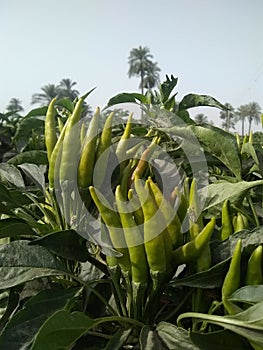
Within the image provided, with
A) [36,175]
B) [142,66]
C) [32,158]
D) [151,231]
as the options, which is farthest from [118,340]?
[142,66]

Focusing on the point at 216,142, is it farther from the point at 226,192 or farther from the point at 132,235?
the point at 132,235

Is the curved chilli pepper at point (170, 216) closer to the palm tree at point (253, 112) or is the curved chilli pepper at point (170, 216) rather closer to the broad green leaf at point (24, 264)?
the broad green leaf at point (24, 264)

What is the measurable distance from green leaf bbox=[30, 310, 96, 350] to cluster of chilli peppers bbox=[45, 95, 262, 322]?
83 mm

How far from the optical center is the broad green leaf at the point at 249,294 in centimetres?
52

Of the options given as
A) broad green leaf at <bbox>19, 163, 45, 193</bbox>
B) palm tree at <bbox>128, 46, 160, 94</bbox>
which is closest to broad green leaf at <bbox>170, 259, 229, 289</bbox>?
broad green leaf at <bbox>19, 163, 45, 193</bbox>

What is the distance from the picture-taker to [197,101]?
41.1 inches

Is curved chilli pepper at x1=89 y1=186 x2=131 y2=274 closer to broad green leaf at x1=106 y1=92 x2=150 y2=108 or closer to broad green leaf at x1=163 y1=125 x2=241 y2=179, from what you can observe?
broad green leaf at x1=163 y1=125 x2=241 y2=179

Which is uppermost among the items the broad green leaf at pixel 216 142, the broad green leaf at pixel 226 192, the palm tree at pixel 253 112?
the palm tree at pixel 253 112

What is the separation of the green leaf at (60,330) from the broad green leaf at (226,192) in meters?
0.28

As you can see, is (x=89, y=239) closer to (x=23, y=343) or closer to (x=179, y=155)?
(x=23, y=343)

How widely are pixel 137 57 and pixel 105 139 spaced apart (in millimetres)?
43529

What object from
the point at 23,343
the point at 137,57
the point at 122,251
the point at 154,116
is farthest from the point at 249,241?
the point at 137,57

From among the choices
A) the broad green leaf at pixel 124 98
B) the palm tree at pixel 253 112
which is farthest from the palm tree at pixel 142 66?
the broad green leaf at pixel 124 98

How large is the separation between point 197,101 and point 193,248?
53 cm
